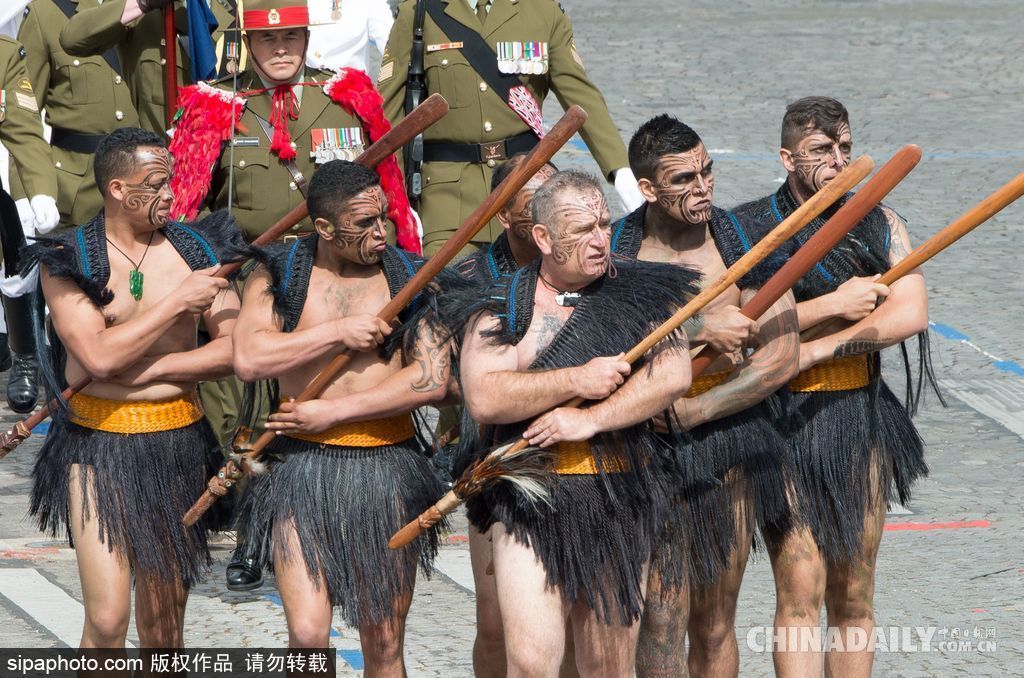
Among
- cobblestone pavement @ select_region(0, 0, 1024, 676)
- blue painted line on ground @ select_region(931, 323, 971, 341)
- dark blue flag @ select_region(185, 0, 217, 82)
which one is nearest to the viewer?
cobblestone pavement @ select_region(0, 0, 1024, 676)

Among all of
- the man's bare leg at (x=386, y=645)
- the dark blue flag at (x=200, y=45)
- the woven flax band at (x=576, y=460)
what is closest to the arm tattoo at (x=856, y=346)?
the woven flax band at (x=576, y=460)

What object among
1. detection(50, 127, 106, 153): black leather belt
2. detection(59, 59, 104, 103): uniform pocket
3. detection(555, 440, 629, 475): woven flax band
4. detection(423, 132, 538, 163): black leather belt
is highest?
detection(59, 59, 104, 103): uniform pocket

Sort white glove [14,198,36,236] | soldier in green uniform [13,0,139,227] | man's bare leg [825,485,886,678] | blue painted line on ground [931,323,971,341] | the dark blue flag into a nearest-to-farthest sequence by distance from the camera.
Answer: man's bare leg [825,485,886,678]
the dark blue flag
white glove [14,198,36,236]
soldier in green uniform [13,0,139,227]
blue painted line on ground [931,323,971,341]

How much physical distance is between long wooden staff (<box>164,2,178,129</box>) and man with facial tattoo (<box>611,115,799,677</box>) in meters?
2.65

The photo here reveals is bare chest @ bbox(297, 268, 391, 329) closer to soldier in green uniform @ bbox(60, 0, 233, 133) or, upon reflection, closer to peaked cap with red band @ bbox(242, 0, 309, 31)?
peaked cap with red band @ bbox(242, 0, 309, 31)

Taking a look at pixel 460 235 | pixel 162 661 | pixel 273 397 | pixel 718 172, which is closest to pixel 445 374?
pixel 460 235

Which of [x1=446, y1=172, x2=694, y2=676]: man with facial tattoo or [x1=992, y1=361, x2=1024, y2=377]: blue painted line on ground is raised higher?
[x1=992, y1=361, x2=1024, y2=377]: blue painted line on ground

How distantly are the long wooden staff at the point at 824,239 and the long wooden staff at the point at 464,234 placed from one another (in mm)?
709

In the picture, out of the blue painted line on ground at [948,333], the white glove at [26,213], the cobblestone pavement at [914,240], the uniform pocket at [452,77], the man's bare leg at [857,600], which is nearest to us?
the man's bare leg at [857,600]

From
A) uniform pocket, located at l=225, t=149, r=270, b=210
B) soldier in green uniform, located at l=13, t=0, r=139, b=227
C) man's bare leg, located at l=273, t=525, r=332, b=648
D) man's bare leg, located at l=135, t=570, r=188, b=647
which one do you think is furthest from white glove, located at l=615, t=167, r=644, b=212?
soldier in green uniform, located at l=13, t=0, r=139, b=227

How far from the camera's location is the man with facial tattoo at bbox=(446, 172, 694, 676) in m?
4.84

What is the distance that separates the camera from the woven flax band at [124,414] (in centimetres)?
559

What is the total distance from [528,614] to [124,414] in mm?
1513

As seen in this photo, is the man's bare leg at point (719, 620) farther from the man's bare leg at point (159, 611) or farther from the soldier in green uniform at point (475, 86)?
the soldier in green uniform at point (475, 86)
